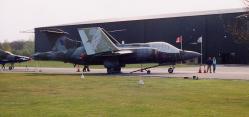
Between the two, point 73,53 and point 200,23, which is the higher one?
point 200,23

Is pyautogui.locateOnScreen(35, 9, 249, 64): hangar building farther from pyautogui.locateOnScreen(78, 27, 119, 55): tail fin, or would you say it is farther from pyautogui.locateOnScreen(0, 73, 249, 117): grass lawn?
pyautogui.locateOnScreen(0, 73, 249, 117): grass lawn

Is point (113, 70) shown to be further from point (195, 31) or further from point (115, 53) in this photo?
point (195, 31)

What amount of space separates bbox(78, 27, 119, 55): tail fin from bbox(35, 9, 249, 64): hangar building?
30196 mm

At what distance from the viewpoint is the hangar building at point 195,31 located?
2945 inches

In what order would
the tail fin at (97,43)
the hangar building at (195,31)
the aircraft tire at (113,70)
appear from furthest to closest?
the hangar building at (195,31), the aircraft tire at (113,70), the tail fin at (97,43)

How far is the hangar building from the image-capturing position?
74.8 metres

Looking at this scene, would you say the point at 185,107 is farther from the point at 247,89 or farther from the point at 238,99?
the point at 247,89

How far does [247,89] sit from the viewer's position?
22359mm

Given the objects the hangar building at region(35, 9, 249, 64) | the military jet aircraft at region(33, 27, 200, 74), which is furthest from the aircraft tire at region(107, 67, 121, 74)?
the hangar building at region(35, 9, 249, 64)

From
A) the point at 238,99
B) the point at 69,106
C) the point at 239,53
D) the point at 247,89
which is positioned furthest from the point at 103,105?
the point at 239,53

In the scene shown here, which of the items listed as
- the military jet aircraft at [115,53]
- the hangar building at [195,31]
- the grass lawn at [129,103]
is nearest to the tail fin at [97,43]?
the military jet aircraft at [115,53]

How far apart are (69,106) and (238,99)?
257 inches

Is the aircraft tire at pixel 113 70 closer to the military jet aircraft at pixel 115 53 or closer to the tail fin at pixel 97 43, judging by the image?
the military jet aircraft at pixel 115 53

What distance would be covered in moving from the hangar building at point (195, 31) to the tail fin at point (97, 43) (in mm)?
30196
